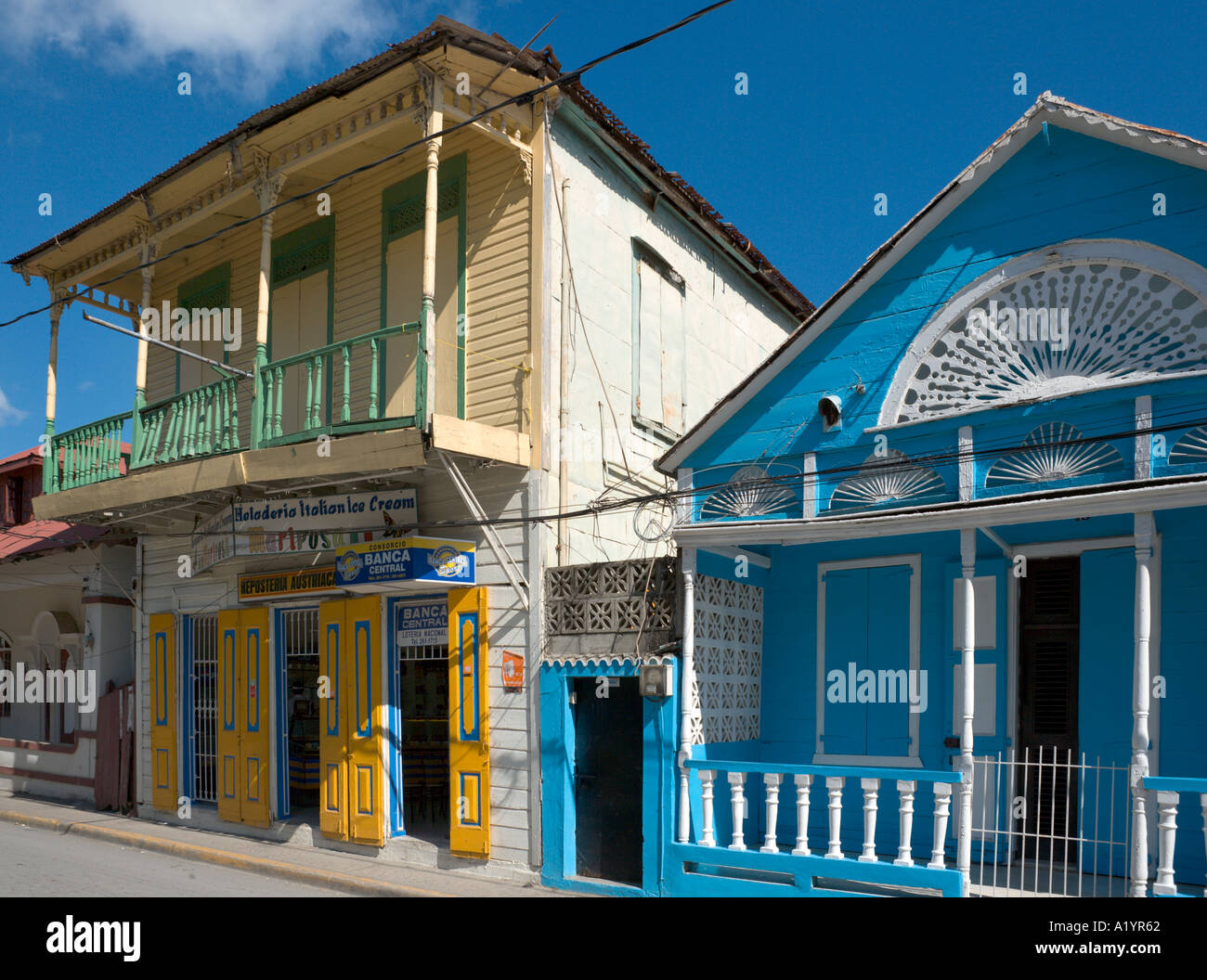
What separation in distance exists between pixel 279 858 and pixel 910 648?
729cm

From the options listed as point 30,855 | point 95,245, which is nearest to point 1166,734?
point 30,855

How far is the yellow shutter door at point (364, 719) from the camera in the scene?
1150 cm

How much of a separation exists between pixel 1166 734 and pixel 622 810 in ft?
15.5

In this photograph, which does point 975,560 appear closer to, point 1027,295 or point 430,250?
point 1027,295

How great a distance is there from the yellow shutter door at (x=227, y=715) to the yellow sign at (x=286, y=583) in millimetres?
584

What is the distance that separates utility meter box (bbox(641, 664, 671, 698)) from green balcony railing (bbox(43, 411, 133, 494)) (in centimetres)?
843

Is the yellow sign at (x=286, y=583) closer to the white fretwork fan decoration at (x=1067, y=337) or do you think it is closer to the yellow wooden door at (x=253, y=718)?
the yellow wooden door at (x=253, y=718)

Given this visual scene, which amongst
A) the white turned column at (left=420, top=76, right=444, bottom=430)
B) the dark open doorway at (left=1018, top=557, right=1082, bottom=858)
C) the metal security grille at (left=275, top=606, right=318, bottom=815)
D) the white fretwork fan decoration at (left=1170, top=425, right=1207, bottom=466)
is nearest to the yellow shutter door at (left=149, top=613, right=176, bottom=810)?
the metal security grille at (left=275, top=606, right=318, bottom=815)

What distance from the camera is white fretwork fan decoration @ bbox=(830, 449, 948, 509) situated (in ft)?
27.7

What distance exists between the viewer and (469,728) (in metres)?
10.7

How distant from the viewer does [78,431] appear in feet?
47.3

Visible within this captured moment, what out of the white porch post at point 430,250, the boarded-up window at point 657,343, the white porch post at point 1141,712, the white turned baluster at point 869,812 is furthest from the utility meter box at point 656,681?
the boarded-up window at point 657,343

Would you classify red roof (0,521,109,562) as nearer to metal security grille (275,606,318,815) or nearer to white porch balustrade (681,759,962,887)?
metal security grille (275,606,318,815)

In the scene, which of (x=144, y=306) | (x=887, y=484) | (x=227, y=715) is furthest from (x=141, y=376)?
(x=887, y=484)
